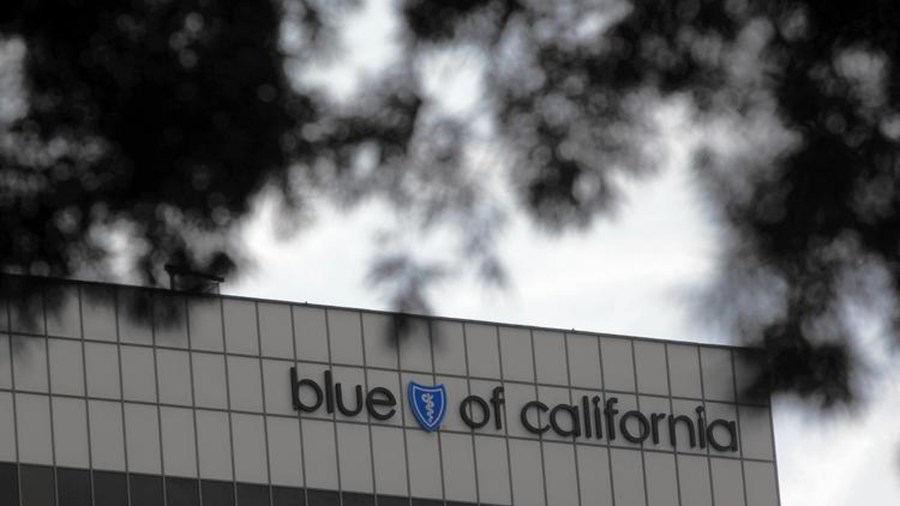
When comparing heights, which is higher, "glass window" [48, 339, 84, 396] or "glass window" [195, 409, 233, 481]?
"glass window" [48, 339, 84, 396]

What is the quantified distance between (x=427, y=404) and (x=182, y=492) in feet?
25.4

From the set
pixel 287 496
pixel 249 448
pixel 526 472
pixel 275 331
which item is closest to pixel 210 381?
pixel 249 448

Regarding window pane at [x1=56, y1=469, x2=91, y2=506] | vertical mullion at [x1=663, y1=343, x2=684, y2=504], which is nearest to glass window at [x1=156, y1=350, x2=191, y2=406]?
window pane at [x1=56, y1=469, x2=91, y2=506]

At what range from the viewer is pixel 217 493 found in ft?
203

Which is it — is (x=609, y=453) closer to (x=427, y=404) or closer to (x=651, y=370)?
(x=651, y=370)

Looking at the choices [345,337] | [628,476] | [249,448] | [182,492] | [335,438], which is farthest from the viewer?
[628,476]

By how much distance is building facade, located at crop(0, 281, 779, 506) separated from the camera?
6059 cm

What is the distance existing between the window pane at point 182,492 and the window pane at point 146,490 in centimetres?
21

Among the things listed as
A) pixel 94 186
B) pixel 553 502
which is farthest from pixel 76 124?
pixel 553 502

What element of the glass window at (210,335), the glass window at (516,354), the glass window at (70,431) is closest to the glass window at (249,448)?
the glass window at (210,335)

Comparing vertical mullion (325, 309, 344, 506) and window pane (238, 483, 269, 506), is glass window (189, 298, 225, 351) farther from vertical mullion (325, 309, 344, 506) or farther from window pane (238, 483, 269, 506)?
window pane (238, 483, 269, 506)

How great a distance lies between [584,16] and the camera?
14.1 metres

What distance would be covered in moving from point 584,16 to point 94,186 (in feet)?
8.60

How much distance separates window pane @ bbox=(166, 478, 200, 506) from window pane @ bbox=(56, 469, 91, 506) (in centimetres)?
202
